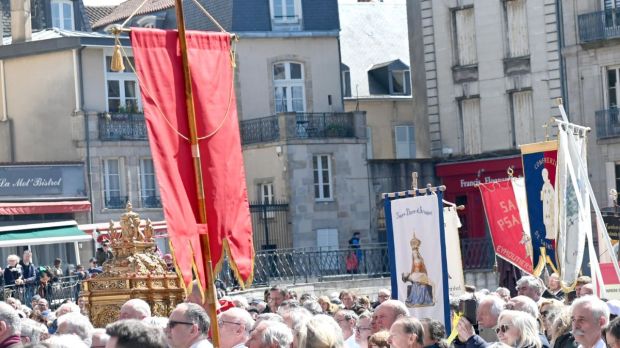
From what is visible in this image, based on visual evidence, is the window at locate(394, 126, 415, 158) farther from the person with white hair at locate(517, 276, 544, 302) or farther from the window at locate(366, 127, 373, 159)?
the person with white hair at locate(517, 276, 544, 302)

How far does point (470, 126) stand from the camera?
47625mm

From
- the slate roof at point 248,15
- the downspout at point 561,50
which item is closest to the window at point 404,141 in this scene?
the slate roof at point 248,15

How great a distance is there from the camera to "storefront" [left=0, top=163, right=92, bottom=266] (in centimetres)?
4047

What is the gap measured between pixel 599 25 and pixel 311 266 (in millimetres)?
10542

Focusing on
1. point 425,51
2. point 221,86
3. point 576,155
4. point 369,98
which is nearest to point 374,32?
point 369,98

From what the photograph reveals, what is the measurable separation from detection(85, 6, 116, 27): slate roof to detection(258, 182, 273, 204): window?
1147 centimetres

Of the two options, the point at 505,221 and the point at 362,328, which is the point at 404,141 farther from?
the point at 362,328

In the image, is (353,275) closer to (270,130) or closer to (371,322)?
(270,130)

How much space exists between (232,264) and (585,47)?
31.3 m

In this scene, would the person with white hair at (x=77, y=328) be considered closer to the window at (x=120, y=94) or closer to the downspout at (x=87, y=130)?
the downspout at (x=87, y=130)

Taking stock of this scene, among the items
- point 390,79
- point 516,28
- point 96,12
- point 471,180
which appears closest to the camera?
point 516,28

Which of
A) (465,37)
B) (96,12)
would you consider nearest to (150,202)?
(465,37)

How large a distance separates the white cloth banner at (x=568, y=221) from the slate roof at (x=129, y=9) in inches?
1316

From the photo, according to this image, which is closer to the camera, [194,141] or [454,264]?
[194,141]
